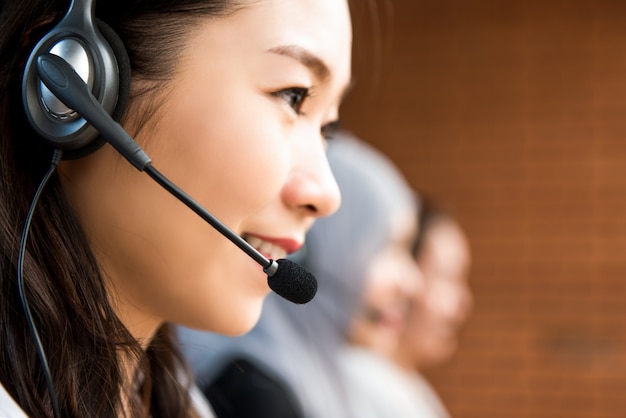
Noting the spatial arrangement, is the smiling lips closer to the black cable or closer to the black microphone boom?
the black microphone boom

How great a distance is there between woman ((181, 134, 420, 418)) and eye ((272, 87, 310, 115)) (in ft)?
2.23

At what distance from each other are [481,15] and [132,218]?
3.42m

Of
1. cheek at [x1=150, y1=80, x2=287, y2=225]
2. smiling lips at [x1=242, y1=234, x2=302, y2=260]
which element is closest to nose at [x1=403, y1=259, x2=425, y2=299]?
smiling lips at [x1=242, y1=234, x2=302, y2=260]

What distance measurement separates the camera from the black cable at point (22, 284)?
0.75m

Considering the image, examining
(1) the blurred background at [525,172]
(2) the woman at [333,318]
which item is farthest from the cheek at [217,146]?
(1) the blurred background at [525,172]

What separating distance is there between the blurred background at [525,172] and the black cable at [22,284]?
3117 mm

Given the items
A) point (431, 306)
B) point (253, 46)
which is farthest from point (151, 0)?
point (431, 306)

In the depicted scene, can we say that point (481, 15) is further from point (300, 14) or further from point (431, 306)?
point (300, 14)

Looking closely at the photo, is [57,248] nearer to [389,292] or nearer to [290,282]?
[290,282]

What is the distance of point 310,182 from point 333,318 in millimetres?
1400

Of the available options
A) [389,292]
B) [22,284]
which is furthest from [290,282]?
[389,292]

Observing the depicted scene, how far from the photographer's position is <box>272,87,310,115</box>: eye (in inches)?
35.2

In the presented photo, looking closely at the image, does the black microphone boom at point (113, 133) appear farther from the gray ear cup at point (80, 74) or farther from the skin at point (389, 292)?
the skin at point (389, 292)

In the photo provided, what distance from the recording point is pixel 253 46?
0.87 meters
